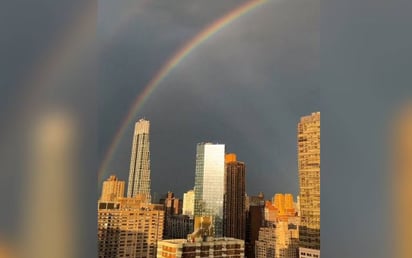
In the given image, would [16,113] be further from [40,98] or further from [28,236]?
[28,236]

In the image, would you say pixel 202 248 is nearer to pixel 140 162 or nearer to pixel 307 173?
pixel 140 162

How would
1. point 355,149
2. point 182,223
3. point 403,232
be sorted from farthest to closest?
point 182,223 < point 355,149 < point 403,232

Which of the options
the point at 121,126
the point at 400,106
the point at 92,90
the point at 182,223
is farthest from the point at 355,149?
the point at 182,223

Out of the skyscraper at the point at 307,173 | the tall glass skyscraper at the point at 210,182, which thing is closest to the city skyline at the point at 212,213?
the tall glass skyscraper at the point at 210,182

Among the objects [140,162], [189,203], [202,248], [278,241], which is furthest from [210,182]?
[278,241]

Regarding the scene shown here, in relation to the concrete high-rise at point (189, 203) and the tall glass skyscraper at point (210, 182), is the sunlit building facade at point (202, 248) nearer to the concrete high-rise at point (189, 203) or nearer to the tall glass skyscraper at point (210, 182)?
the tall glass skyscraper at point (210, 182)
